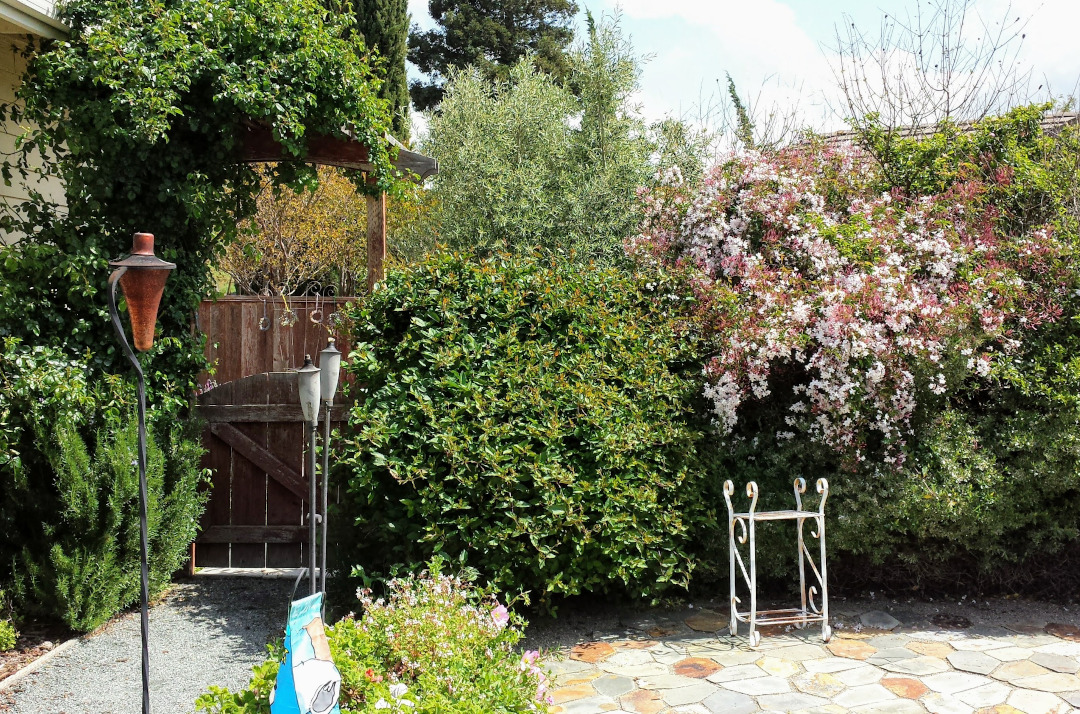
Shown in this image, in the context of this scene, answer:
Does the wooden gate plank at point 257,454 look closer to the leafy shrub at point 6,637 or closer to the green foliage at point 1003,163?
the leafy shrub at point 6,637

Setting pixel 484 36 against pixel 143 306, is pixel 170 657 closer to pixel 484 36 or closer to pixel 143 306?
pixel 143 306

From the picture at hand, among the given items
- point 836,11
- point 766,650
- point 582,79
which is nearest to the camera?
point 766,650

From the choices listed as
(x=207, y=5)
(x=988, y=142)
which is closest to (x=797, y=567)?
(x=988, y=142)

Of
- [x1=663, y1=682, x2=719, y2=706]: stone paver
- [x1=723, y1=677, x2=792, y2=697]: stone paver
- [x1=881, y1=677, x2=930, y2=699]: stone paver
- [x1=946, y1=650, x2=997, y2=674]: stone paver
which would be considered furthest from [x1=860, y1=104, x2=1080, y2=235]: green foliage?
[x1=663, y1=682, x2=719, y2=706]: stone paver

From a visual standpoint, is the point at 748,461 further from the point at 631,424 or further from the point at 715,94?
the point at 715,94

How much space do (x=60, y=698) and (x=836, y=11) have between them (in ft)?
27.9

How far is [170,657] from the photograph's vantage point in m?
4.29

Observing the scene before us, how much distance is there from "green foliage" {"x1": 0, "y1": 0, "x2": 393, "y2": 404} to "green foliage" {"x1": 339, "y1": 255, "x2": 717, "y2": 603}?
1199 mm

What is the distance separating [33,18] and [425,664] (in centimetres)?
427

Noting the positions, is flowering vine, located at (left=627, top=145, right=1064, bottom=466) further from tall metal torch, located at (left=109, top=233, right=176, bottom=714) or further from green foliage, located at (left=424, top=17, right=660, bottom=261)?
tall metal torch, located at (left=109, top=233, right=176, bottom=714)

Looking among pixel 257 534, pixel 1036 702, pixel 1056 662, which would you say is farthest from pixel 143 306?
pixel 1056 662

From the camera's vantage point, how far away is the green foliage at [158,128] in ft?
15.3

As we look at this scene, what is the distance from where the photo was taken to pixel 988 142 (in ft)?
20.1

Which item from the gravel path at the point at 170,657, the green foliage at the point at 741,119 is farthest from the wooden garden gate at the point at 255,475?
the green foliage at the point at 741,119
